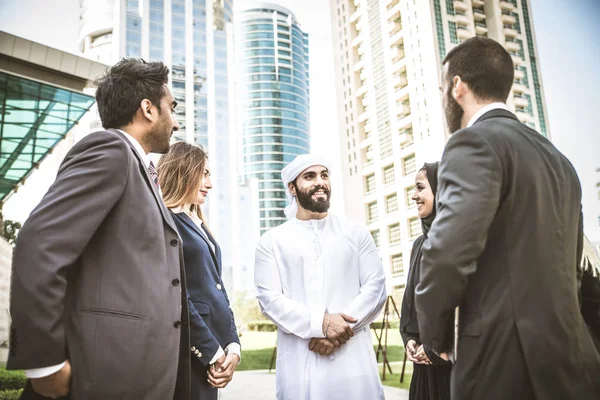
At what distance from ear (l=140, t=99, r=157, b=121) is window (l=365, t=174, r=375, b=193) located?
123ft

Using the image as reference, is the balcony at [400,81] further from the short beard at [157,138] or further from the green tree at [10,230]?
the short beard at [157,138]

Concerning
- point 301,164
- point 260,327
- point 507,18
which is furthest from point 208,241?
point 507,18

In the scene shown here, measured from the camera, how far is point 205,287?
2096mm

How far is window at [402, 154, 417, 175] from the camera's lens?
111 feet

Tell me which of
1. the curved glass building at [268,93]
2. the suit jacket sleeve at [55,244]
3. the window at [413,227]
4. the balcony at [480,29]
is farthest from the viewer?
the curved glass building at [268,93]

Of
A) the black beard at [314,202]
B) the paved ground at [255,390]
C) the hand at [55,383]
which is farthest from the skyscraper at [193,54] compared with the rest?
the hand at [55,383]

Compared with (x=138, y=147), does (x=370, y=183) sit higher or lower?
higher

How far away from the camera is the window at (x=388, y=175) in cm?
3612

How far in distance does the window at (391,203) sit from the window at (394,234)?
1.22m

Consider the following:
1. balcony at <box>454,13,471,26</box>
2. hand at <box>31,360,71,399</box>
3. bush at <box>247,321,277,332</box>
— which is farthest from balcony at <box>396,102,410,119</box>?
hand at <box>31,360,71,399</box>

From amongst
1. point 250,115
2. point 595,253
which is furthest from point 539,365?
point 250,115

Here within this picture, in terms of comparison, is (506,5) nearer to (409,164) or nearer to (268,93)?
(409,164)

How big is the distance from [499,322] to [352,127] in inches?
1558

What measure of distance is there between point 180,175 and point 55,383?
1240mm
